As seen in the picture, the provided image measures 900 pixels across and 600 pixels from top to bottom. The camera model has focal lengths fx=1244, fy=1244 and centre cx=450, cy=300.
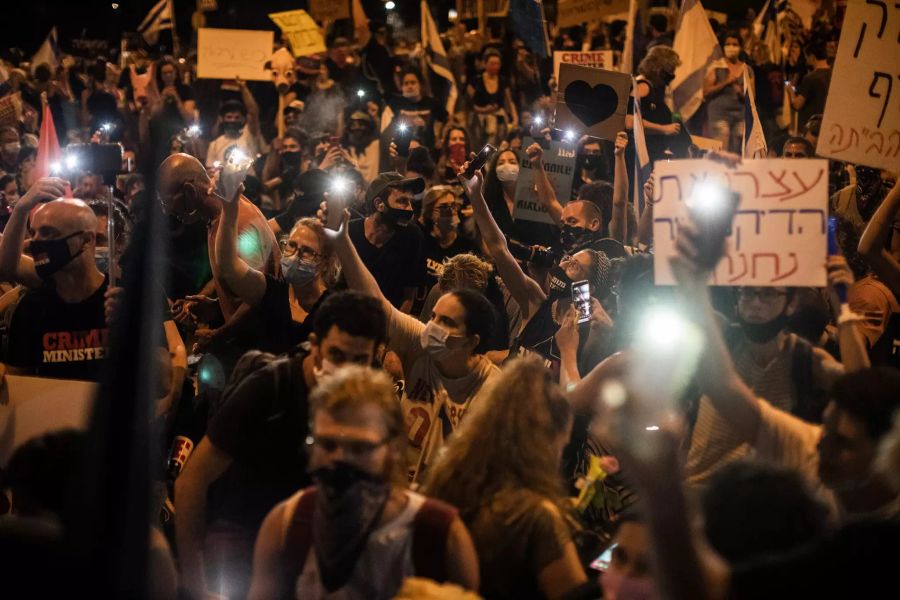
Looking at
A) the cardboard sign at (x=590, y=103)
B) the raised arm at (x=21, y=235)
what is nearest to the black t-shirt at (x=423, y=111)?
the cardboard sign at (x=590, y=103)

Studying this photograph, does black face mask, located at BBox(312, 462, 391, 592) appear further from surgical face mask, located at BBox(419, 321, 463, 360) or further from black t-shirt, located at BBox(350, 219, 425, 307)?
black t-shirt, located at BBox(350, 219, 425, 307)

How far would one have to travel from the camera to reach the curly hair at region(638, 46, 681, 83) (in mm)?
9477

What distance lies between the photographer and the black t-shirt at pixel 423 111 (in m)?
12.3

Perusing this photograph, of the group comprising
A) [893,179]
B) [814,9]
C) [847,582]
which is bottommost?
[847,582]

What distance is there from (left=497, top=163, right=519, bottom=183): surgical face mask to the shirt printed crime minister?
3627mm

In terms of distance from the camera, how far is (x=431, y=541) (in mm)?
3234

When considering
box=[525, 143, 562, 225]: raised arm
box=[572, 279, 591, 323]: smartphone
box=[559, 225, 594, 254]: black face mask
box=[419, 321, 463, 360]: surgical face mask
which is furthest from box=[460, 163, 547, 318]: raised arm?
box=[525, 143, 562, 225]: raised arm

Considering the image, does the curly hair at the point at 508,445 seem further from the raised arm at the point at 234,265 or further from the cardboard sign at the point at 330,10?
the cardboard sign at the point at 330,10

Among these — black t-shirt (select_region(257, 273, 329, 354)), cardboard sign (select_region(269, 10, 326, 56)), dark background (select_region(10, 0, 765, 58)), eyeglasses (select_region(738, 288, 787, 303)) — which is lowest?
black t-shirt (select_region(257, 273, 329, 354))

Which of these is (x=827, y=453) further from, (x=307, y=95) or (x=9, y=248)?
(x=307, y=95)

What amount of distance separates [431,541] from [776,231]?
6.10ft

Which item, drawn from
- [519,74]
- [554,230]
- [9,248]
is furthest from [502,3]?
[9,248]

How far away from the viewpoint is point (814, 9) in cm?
1415

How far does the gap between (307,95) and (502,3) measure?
3398 mm
